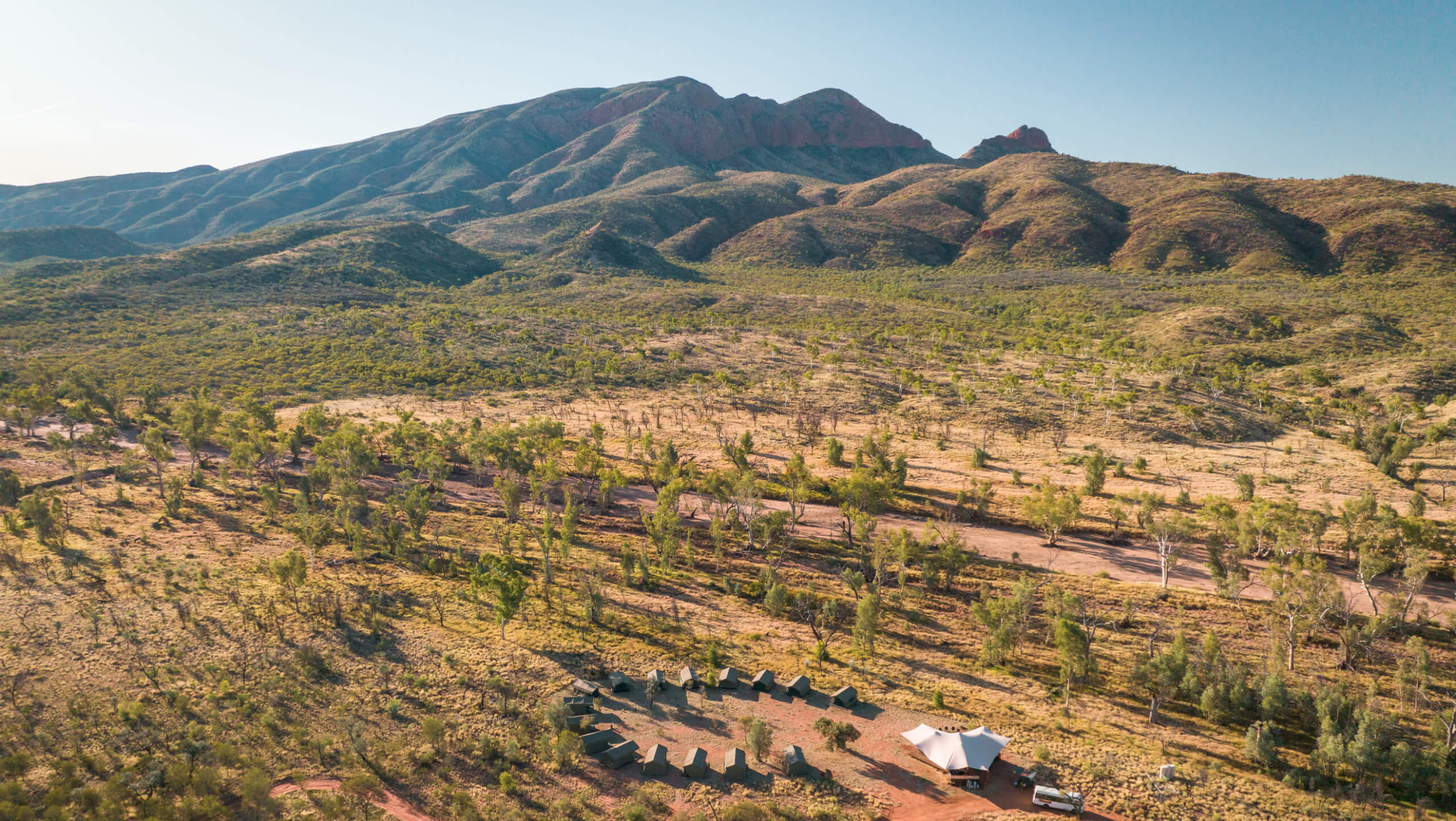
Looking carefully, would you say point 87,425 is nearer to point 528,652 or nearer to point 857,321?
point 528,652

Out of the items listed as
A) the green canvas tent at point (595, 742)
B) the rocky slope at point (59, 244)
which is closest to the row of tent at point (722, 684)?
the green canvas tent at point (595, 742)

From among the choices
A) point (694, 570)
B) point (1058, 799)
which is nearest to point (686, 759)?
point (1058, 799)

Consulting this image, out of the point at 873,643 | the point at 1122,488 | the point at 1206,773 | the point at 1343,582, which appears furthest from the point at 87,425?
the point at 1343,582

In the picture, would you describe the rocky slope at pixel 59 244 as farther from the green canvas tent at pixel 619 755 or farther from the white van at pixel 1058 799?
the white van at pixel 1058 799

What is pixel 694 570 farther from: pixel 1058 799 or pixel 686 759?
pixel 1058 799

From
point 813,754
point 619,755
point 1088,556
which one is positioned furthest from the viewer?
point 1088,556

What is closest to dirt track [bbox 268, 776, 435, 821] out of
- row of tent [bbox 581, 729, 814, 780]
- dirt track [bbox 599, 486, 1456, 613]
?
row of tent [bbox 581, 729, 814, 780]

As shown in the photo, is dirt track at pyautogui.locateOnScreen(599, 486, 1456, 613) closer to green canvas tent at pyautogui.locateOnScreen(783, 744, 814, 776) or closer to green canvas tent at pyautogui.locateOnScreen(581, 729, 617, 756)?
green canvas tent at pyautogui.locateOnScreen(783, 744, 814, 776)
